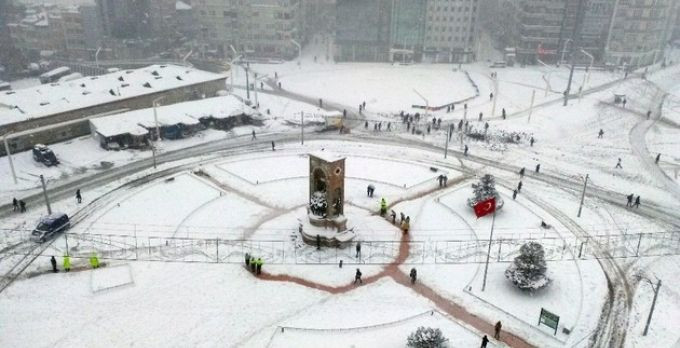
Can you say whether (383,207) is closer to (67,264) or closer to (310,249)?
(310,249)

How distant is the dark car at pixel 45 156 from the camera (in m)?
55.8

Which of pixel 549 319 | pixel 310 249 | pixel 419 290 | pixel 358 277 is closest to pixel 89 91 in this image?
pixel 310 249

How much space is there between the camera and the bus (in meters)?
91.6

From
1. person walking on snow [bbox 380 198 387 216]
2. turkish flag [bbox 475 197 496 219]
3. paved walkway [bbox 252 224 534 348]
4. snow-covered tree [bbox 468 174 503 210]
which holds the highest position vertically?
turkish flag [bbox 475 197 496 219]

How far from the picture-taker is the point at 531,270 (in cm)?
3553

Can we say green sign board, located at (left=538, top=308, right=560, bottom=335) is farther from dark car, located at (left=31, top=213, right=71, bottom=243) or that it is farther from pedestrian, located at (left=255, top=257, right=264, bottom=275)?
dark car, located at (left=31, top=213, right=71, bottom=243)

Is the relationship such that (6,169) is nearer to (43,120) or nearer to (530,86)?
(43,120)

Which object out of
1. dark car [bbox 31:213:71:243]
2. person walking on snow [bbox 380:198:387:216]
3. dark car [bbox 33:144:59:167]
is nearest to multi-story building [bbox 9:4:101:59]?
dark car [bbox 33:144:59:167]

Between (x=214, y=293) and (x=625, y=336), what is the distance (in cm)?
2647

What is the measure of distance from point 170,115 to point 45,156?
1593 centimetres

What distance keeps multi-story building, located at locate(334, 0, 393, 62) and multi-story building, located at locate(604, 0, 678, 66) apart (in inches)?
1829

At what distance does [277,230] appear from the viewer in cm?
4400

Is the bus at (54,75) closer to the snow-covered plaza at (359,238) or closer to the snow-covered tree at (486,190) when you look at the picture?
the snow-covered plaza at (359,238)

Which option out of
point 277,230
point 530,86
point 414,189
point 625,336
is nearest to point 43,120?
point 277,230
